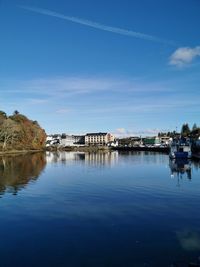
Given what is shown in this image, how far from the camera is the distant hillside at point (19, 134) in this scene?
120938 millimetres

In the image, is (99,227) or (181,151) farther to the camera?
(181,151)

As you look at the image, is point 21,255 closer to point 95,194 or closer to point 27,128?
point 95,194

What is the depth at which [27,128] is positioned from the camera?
5792 inches

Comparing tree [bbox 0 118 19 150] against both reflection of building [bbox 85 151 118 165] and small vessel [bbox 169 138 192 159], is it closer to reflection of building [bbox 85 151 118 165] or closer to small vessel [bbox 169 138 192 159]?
reflection of building [bbox 85 151 118 165]

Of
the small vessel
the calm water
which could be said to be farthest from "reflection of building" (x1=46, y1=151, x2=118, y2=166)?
the calm water

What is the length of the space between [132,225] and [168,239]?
3.31m

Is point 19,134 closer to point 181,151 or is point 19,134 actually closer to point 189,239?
point 181,151

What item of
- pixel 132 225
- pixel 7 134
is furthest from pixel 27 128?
pixel 132 225

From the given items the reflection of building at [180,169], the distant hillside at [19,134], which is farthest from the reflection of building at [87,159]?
the reflection of building at [180,169]

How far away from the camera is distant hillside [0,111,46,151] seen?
120938 millimetres

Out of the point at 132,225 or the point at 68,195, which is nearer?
the point at 132,225

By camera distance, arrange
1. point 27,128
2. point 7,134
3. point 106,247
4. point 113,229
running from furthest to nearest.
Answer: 1. point 27,128
2. point 7,134
3. point 113,229
4. point 106,247

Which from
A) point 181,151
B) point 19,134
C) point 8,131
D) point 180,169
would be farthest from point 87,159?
point 180,169

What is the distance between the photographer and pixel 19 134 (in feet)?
440
